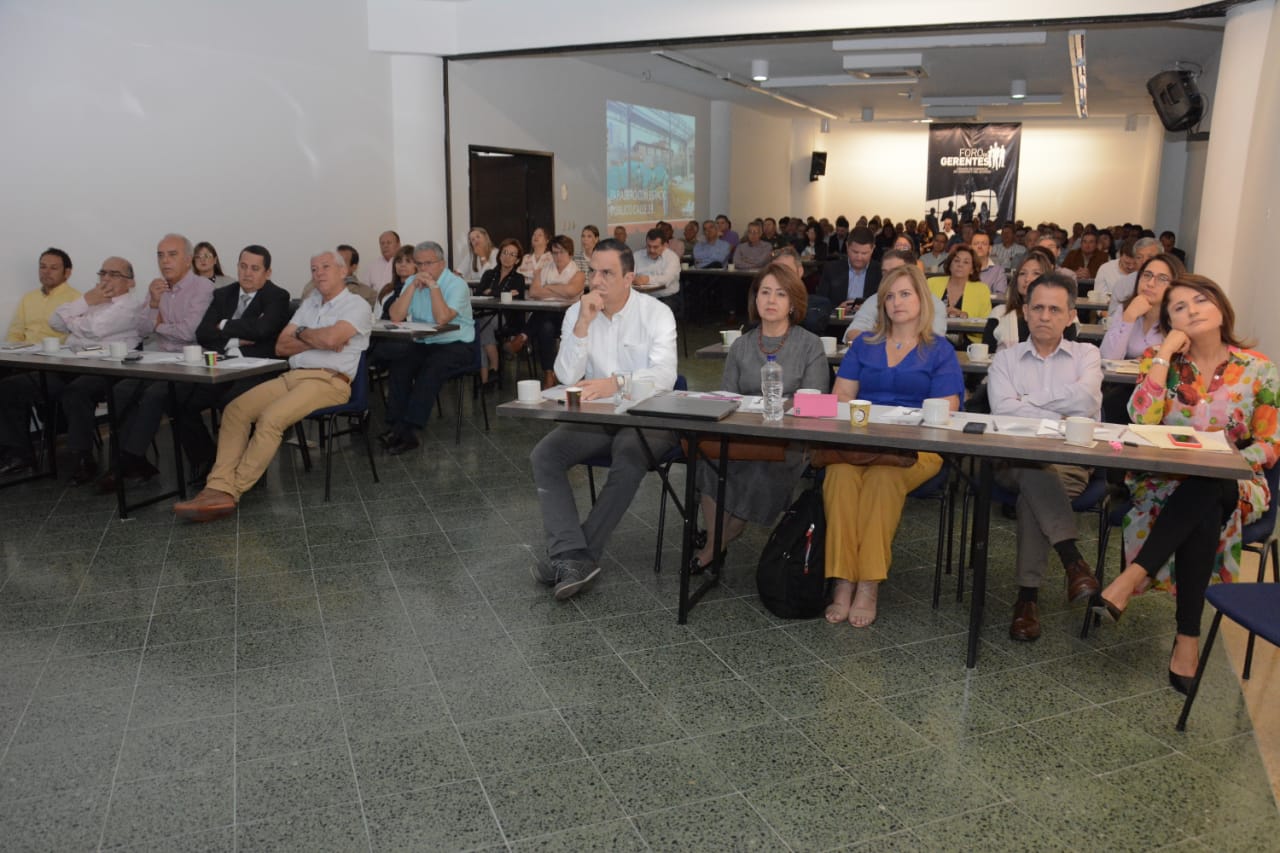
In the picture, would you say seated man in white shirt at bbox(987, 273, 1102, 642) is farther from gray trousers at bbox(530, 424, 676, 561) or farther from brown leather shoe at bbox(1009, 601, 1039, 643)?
gray trousers at bbox(530, 424, 676, 561)

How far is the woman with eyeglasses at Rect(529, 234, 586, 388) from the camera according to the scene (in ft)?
27.0

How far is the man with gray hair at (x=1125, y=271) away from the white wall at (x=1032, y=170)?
11.5m

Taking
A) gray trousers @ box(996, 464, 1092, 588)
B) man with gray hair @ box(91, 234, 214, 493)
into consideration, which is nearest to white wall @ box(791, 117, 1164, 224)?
man with gray hair @ box(91, 234, 214, 493)

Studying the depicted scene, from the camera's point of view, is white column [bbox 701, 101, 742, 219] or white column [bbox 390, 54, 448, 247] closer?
white column [bbox 390, 54, 448, 247]

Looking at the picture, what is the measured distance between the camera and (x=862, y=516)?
11.7 ft

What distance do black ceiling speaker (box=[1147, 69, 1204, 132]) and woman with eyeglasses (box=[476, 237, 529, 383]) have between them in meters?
6.34

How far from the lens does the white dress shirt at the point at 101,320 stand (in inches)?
222

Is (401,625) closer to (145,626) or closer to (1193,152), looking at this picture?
(145,626)

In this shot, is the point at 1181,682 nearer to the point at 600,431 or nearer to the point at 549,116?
the point at 600,431

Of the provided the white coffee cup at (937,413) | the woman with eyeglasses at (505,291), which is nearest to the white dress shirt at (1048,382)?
the white coffee cup at (937,413)

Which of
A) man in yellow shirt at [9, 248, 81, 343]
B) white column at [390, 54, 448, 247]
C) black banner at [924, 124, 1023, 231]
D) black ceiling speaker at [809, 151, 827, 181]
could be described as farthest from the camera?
black ceiling speaker at [809, 151, 827, 181]

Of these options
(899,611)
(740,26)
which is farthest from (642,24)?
(899,611)

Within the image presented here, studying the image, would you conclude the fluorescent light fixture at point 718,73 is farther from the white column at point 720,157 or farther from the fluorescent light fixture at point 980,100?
the fluorescent light fixture at point 980,100

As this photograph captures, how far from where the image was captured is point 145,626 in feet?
11.7
